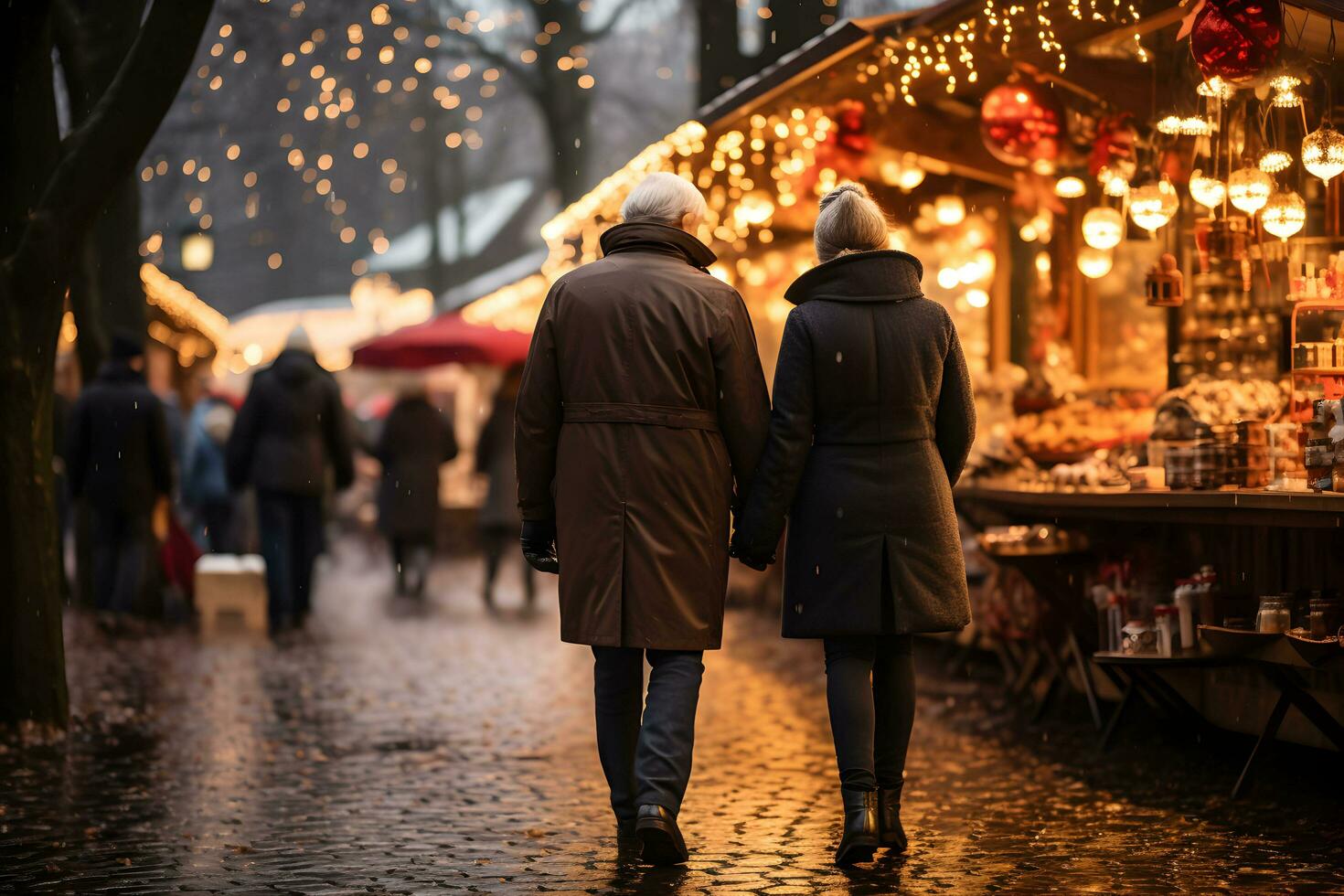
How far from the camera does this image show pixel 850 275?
6.24m

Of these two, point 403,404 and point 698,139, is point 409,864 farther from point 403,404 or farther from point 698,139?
point 403,404

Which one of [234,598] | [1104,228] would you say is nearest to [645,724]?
[1104,228]

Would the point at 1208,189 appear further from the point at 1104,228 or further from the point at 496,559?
the point at 496,559

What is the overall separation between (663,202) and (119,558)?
376 inches

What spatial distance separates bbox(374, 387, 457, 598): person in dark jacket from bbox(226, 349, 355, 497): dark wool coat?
246cm

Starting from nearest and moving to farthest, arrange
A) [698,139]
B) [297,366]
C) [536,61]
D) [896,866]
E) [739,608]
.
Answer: [896,866] < [698,139] < [297,366] < [739,608] < [536,61]

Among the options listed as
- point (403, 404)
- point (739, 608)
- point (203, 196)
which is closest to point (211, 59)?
point (403, 404)

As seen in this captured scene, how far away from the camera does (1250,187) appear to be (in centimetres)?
795

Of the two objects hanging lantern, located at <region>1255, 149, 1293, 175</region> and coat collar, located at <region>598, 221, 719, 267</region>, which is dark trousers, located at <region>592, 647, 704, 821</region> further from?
hanging lantern, located at <region>1255, 149, 1293, 175</region>

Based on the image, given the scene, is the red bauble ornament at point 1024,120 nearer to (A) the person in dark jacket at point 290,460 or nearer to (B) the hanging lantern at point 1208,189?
(B) the hanging lantern at point 1208,189

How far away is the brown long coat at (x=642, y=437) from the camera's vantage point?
6.17 meters

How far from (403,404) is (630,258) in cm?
1235

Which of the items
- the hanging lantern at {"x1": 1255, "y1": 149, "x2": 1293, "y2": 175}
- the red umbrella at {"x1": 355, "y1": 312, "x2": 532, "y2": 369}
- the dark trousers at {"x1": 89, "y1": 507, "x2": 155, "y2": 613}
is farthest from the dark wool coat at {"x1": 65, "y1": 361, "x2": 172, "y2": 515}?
the hanging lantern at {"x1": 1255, "y1": 149, "x2": 1293, "y2": 175}

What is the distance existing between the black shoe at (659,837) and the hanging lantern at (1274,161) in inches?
152
